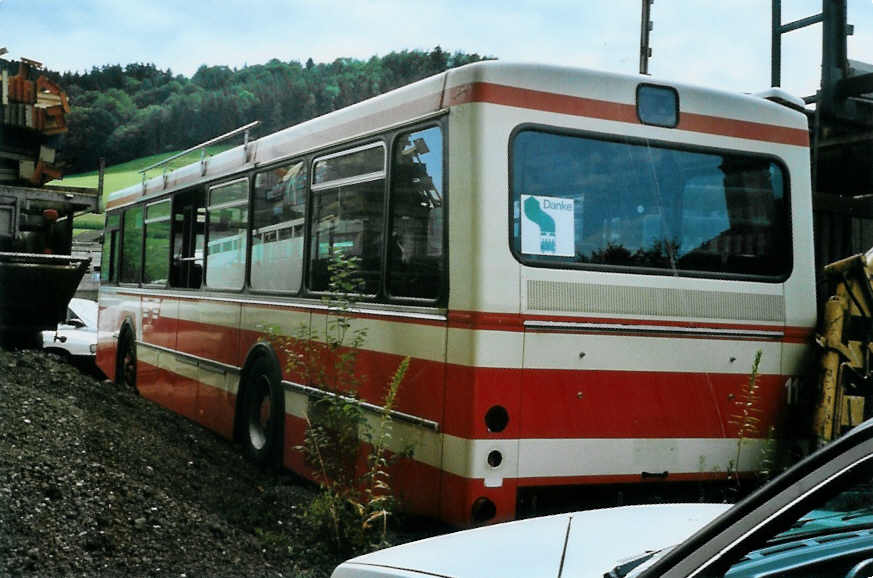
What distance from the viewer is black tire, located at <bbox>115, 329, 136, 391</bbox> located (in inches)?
522

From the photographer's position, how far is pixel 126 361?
1363 cm

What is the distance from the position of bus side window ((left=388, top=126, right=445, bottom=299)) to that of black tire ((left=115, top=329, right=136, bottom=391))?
7.94m

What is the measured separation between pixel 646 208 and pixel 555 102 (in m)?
0.90

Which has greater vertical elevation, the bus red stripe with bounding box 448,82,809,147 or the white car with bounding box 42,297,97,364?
the bus red stripe with bounding box 448,82,809,147

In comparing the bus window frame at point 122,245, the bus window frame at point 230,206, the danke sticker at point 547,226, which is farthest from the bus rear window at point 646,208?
the bus window frame at point 122,245

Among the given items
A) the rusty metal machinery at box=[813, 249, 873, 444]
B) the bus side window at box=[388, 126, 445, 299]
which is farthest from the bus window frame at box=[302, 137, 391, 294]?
the rusty metal machinery at box=[813, 249, 873, 444]

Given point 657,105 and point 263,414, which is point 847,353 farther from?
point 263,414

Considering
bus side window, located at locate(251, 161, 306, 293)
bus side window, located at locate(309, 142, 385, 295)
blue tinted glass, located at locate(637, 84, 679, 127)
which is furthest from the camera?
bus side window, located at locate(251, 161, 306, 293)

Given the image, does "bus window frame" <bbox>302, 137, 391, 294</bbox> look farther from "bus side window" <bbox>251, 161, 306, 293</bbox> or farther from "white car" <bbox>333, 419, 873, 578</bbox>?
"white car" <bbox>333, 419, 873, 578</bbox>

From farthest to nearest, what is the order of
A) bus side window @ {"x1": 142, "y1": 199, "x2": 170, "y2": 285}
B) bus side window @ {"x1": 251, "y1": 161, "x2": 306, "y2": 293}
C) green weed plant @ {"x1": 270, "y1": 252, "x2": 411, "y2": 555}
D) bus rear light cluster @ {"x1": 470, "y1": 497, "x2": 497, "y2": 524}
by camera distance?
bus side window @ {"x1": 142, "y1": 199, "x2": 170, "y2": 285} → bus side window @ {"x1": 251, "y1": 161, "x2": 306, "y2": 293} → green weed plant @ {"x1": 270, "y1": 252, "x2": 411, "y2": 555} → bus rear light cluster @ {"x1": 470, "y1": 497, "x2": 497, "y2": 524}

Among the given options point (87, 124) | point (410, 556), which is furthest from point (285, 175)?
point (87, 124)

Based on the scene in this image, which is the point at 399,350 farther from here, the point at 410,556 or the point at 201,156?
the point at 201,156

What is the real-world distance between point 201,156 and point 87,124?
6.20 meters

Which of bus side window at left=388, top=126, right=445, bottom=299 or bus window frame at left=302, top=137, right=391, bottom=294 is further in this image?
bus window frame at left=302, top=137, right=391, bottom=294
